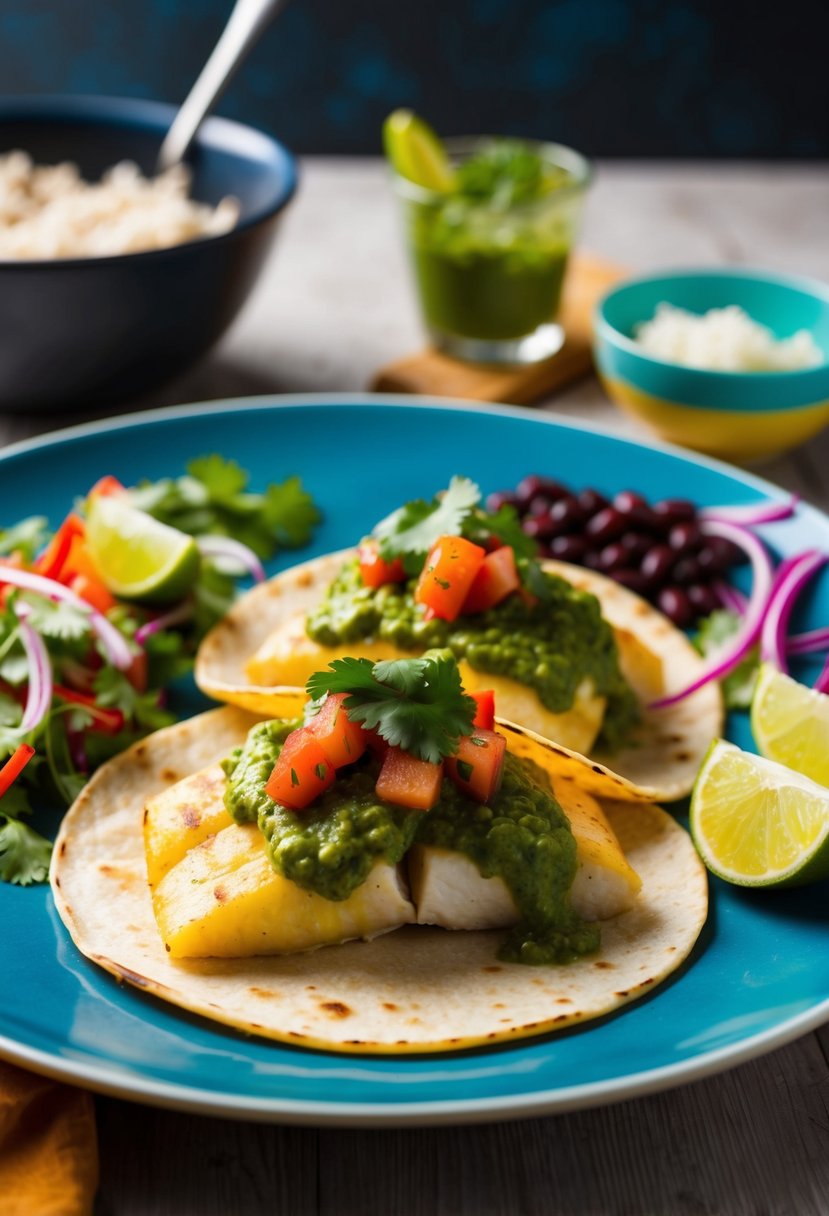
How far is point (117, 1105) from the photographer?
2734 millimetres

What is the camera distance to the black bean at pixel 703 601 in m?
4.33

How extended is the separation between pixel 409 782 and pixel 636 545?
1.83 meters

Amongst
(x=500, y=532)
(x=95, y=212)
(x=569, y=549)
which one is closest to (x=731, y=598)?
(x=569, y=549)

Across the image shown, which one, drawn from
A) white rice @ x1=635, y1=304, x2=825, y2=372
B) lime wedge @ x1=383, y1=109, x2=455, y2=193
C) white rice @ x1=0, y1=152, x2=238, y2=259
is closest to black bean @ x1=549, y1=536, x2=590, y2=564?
white rice @ x1=635, y1=304, x2=825, y2=372

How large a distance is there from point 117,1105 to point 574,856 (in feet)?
3.71

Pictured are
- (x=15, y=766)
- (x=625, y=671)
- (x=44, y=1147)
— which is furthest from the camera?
(x=625, y=671)

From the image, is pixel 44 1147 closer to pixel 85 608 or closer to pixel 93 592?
pixel 85 608

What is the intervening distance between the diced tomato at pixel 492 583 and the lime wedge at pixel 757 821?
2.42 ft

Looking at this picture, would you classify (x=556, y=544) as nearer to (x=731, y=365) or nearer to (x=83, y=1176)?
(x=731, y=365)

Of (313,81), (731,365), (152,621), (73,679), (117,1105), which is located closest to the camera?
(117,1105)

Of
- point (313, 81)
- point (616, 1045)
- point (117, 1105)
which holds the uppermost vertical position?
point (616, 1045)

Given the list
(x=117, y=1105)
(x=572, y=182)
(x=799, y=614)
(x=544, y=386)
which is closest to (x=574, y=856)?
(x=117, y=1105)

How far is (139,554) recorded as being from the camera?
408 centimetres

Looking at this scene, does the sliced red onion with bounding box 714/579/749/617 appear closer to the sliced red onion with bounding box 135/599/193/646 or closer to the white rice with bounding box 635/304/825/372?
the white rice with bounding box 635/304/825/372
